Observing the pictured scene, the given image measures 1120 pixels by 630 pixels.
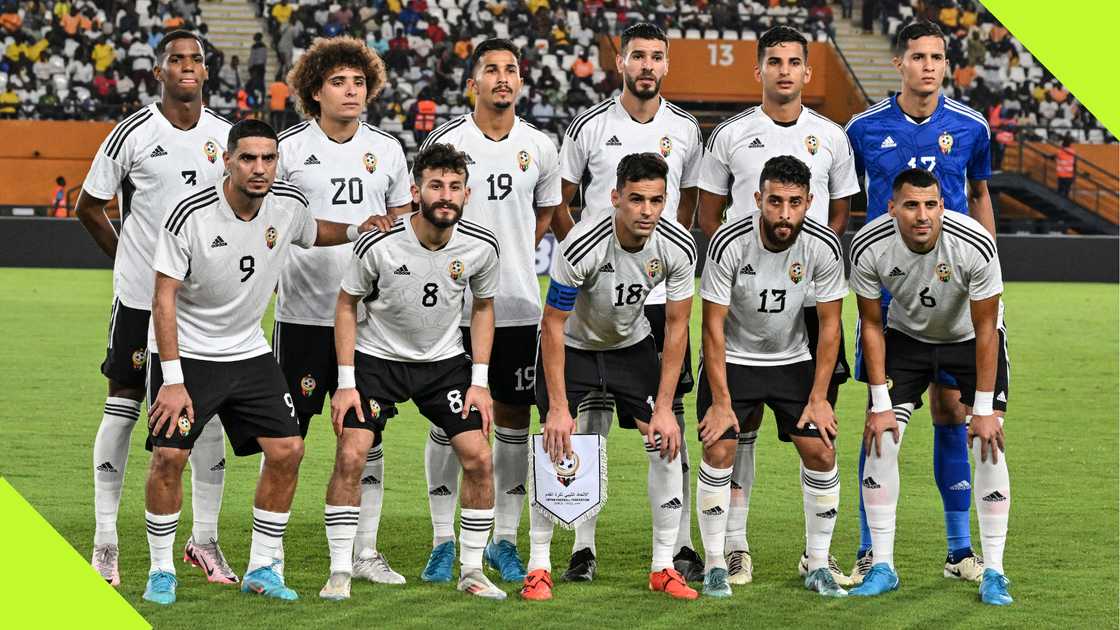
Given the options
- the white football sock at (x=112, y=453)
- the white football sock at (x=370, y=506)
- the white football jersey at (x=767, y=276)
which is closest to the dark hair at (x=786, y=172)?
the white football jersey at (x=767, y=276)

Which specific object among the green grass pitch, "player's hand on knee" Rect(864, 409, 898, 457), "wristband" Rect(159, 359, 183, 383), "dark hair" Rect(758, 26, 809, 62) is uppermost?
"dark hair" Rect(758, 26, 809, 62)

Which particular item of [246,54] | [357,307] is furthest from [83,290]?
[357,307]

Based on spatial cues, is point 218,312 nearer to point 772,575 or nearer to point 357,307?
point 357,307

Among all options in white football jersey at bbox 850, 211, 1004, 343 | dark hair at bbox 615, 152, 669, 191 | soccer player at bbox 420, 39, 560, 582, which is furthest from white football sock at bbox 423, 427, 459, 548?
white football jersey at bbox 850, 211, 1004, 343

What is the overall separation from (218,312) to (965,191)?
3.46 meters

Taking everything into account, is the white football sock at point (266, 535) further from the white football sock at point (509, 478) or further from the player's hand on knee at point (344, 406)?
the white football sock at point (509, 478)

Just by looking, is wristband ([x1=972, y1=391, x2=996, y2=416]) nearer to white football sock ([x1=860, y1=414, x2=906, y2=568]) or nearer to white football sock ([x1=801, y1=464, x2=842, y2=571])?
white football sock ([x1=860, y1=414, x2=906, y2=568])

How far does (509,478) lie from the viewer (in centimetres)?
685

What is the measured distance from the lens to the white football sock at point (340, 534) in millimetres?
6086

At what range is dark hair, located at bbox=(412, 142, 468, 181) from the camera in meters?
6.02

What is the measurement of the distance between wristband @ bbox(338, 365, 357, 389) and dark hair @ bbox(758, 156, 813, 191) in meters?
1.89

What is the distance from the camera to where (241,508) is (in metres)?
8.02

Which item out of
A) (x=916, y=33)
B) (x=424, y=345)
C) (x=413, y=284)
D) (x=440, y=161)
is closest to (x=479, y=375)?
(x=424, y=345)

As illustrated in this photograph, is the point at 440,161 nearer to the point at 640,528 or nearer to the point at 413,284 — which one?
the point at 413,284
